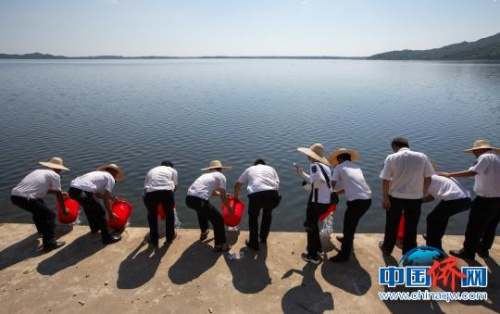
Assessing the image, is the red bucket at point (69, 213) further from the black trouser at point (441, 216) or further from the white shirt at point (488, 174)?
the white shirt at point (488, 174)

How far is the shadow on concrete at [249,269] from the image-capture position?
5623 mm

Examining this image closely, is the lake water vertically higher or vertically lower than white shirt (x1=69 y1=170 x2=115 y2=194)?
lower

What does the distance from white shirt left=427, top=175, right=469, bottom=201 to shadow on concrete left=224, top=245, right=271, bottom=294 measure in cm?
370

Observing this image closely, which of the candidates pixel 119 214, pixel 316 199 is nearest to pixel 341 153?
pixel 316 199

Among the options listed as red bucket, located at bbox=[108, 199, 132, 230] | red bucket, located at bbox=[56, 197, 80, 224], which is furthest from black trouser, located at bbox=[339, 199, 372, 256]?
red bucket, located at bbox=[56, 197, 80, 224]

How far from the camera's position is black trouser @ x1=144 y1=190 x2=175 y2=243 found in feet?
22.1

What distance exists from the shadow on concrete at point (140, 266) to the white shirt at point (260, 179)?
2397 millimetres

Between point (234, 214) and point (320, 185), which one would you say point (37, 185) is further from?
point (320, 185)

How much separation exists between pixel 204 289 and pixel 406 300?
11.4 feet

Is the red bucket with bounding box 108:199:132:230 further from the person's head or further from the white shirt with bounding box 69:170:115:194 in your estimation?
the person's head

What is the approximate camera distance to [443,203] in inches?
243

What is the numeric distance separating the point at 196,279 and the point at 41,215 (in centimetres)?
380

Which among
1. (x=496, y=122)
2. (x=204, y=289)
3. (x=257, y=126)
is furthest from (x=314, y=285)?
(x=496, y=122)

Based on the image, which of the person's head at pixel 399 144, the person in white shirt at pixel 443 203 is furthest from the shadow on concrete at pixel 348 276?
the person's head at pixel 399 144
